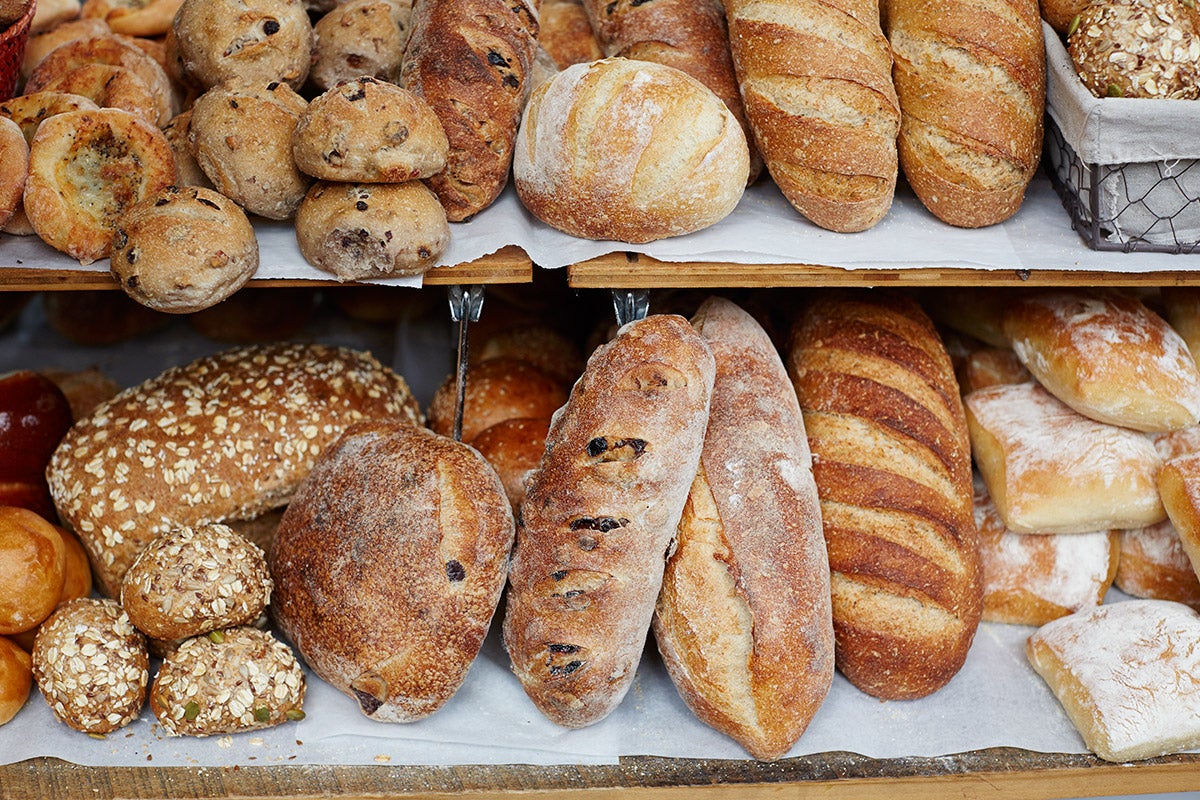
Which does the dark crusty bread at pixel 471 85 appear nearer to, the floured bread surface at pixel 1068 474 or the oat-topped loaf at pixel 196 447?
the oat-topped loaf at pixel 196 447

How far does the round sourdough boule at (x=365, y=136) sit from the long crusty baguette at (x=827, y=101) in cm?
59

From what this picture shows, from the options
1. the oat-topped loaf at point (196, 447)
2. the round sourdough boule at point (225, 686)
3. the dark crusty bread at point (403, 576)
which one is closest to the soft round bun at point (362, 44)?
the oat-topped loaf at point (196, 447)

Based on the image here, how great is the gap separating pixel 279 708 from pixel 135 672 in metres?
0.24

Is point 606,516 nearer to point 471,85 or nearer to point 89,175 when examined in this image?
point 471,85

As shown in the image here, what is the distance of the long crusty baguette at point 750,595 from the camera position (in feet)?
5.53

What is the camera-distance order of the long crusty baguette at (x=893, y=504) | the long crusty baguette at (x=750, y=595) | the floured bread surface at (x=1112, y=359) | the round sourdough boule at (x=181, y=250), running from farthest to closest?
the floured bread surface at (x=1112, y=359)
the long crusty baguette at (x=893, y=504)
the long crusty baguette at (x=750, y=595)
the round sourdough boule at (x=181, y=250)

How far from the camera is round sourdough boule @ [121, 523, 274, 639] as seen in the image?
5.56 feet

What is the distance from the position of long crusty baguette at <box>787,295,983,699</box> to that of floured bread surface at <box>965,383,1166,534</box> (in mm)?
118

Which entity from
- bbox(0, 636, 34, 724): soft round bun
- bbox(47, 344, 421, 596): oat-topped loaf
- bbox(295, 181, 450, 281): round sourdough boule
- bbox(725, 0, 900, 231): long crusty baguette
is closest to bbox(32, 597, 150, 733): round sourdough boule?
bbox(0, 636, 34, 724): soft round bun

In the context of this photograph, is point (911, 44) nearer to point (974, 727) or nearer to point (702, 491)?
point (702, 491)

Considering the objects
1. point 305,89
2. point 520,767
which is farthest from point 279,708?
point 305,89

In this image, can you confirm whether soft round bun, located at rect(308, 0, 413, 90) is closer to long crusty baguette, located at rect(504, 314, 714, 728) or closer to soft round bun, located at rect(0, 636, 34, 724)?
long crusty baguette, located at rect(504, 314, 714, 728)

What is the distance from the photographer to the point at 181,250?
1575 millimetres

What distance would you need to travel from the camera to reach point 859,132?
1.73m
